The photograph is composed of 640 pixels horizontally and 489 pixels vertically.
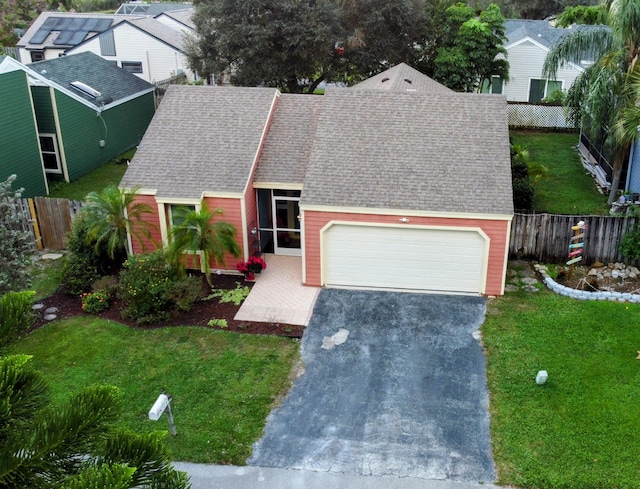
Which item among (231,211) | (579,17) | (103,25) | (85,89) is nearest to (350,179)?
(231,211)

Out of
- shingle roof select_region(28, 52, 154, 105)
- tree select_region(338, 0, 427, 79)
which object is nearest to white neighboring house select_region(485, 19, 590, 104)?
tree select_region(338, 0, 427, 79)

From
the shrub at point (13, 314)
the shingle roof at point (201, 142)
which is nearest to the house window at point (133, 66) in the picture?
the shingle roof at point (201, 142)

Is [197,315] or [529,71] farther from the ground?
[529,71]

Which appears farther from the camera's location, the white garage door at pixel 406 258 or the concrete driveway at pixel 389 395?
the white garage door at pixel 406 258

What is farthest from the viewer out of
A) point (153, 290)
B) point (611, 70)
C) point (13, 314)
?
point (611, 70)

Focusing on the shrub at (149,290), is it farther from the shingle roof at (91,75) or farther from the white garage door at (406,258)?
the shingle roof at (91,75)

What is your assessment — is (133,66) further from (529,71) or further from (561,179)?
(561,179)

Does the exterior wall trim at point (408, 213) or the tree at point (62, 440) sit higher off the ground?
the tree at point (62, 440)
